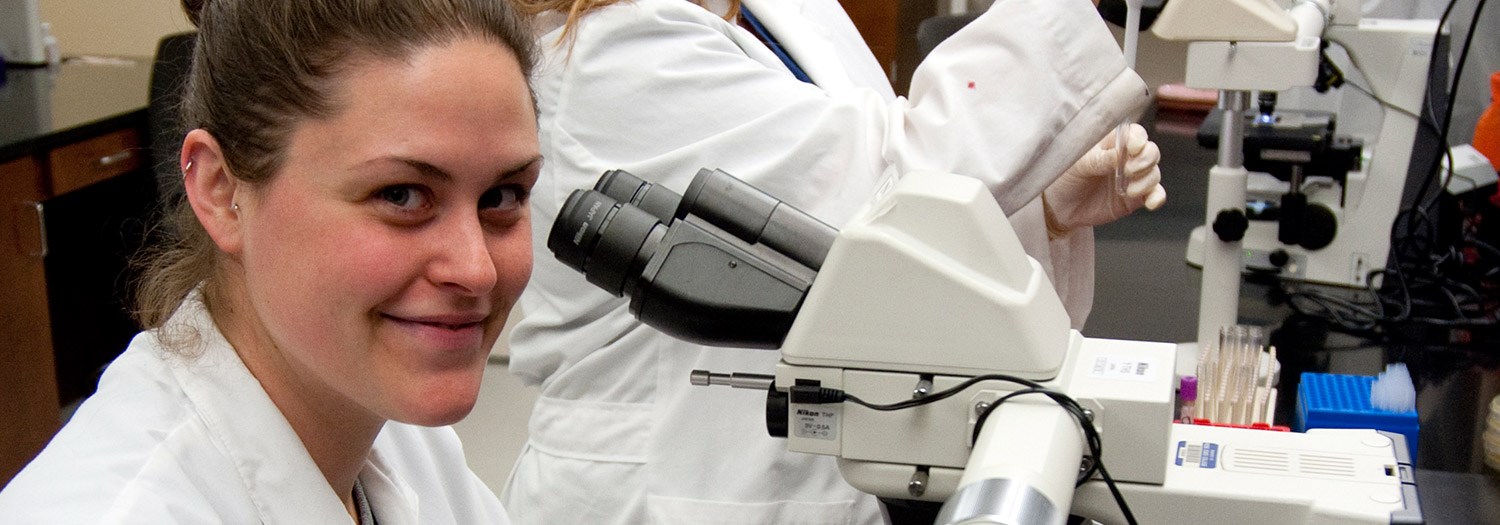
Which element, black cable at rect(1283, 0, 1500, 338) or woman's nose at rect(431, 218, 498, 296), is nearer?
woman's nose at rect(431, 218, 498, 296)

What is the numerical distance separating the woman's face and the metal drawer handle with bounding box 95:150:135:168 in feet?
8.11

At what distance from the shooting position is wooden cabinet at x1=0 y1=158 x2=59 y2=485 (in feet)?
9.03

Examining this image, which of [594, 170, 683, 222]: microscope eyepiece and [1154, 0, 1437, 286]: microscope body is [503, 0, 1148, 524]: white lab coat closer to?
[594, 170, 683, 222]: microscope eyepiece

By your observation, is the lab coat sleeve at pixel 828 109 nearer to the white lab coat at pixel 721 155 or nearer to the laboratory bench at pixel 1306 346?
the white lab coat at pixel 721 155

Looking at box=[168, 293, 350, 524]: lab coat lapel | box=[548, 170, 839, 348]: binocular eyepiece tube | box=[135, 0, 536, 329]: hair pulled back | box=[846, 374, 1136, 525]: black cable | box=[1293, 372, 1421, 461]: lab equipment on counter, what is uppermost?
box=[135, 0, 536, 329]: hair pulled back

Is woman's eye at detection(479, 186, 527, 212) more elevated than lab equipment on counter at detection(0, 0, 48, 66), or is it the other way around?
woman's eye at detection(479, 186, 527, 212)

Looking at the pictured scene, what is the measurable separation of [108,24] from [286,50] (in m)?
3.89

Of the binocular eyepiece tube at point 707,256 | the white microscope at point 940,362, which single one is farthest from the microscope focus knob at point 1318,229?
the binocular eyepiece tube at point 707,256

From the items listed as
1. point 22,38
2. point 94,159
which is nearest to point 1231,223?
point 94,159

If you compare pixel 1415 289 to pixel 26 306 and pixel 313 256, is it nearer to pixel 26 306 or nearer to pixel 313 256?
pixel 313 256

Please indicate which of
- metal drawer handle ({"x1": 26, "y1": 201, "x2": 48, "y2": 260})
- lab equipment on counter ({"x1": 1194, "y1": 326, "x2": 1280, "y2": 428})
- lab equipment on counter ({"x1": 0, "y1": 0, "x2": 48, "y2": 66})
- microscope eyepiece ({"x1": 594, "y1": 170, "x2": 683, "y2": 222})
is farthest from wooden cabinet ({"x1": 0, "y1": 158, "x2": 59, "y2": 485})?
lab equipment on counter ({"x1": 1194, "y1": 326, "x2": 1280, "y2": 428})

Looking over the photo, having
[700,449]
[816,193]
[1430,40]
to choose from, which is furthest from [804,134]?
[1430,40]

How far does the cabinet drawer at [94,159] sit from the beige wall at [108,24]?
3.69ft

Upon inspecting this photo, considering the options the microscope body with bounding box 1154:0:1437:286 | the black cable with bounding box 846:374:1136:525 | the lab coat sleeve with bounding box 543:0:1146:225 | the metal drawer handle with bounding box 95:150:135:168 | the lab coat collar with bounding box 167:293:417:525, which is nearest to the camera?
the black cable with bounding box 846:374:1136:525
